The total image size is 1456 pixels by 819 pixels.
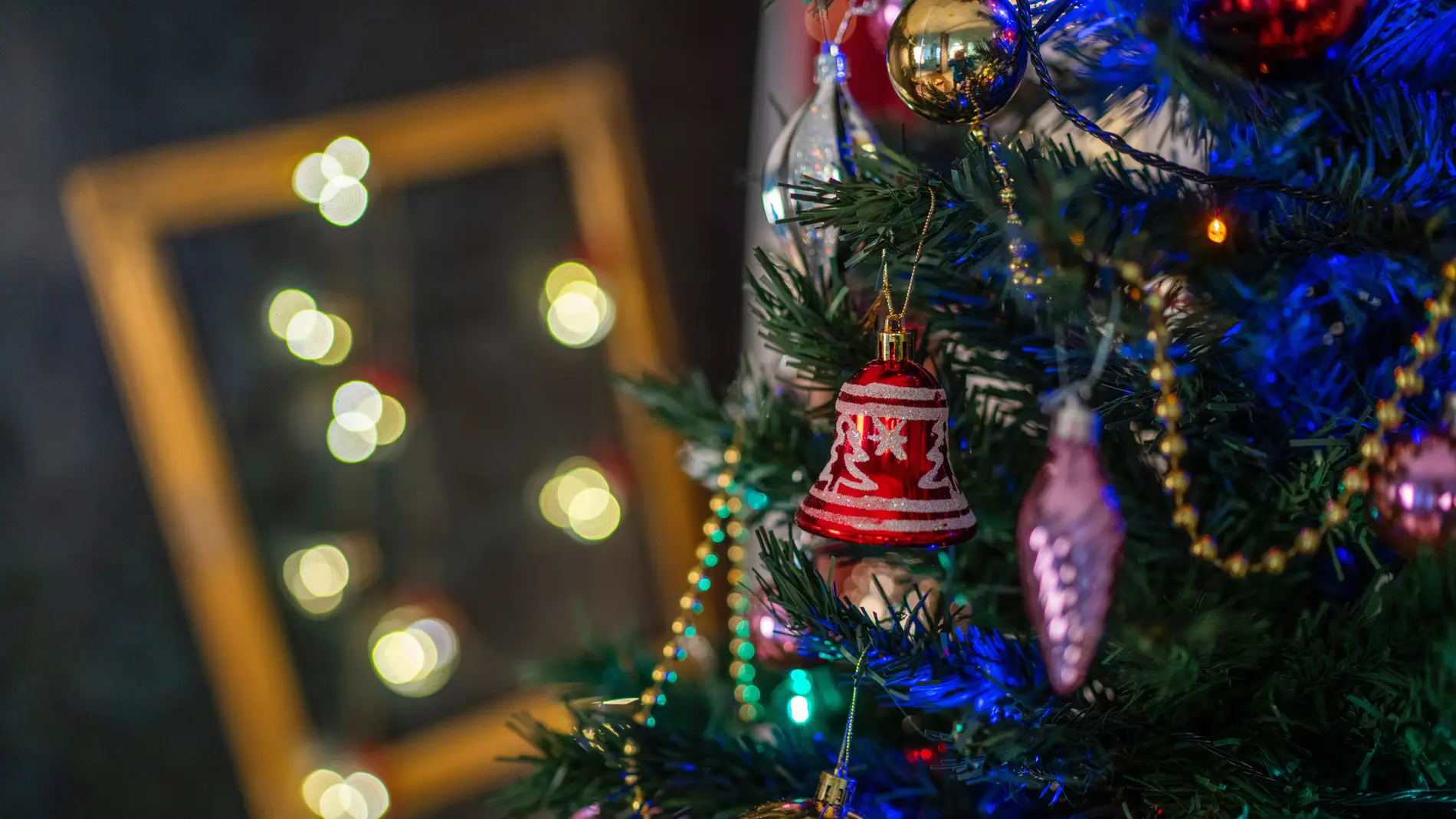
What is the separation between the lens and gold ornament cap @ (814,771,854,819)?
40 cm

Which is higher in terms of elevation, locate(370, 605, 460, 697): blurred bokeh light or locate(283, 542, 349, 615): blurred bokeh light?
locate(283, 542, 349, 615): blurred bokeh light

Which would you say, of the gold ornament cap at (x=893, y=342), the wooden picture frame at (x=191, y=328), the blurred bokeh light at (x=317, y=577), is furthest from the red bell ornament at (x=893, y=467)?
the blurred bokeh light at (x=317, y=577)

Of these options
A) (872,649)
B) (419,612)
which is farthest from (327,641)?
(872,649)

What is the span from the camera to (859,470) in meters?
0.41

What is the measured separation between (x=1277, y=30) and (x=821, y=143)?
0.19 metres

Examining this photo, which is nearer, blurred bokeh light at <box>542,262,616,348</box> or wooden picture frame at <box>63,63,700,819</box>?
wooden picture frame at <box>63,63,700,819</box>

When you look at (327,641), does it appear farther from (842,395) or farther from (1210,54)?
(1210,54)

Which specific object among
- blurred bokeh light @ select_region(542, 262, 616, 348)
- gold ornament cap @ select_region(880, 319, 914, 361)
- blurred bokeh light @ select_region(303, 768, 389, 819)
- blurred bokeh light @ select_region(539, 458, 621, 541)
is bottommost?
blurred bokeh light @ select_region(303, 768, 389, 819)

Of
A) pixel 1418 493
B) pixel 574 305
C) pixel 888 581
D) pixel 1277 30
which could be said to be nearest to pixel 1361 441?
pixel 1418 493

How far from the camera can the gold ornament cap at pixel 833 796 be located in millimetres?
401

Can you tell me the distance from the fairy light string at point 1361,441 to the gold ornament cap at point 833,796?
0.17 metres

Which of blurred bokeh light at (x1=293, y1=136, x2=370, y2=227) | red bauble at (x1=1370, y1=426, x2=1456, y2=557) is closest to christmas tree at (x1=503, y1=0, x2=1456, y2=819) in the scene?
red bauble at (x1=1370, y1=426, x2=1456, y2=557)

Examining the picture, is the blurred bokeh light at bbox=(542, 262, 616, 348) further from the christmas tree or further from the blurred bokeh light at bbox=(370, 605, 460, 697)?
the christmas tree

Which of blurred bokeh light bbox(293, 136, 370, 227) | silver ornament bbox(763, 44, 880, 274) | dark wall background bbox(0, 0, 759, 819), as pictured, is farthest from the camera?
blurred bokeh light bbox(293, 136, 370, 227)
